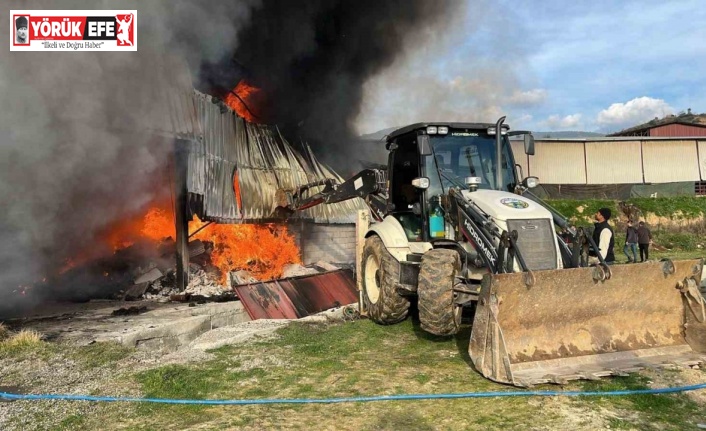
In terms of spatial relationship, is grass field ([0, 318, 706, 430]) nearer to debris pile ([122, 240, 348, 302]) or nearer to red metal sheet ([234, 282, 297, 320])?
Answer: red metal sheet ([234, 282, 297, 320])

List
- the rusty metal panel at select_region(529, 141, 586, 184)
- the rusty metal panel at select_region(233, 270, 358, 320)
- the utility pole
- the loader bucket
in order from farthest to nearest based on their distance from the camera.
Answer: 1. the rusty metal panel at select_region(529, 141, 586, 184)
2. the utility pole
3. the rusty metal panel at select_region(233, 270, 358, 320)
4. the loader bucket

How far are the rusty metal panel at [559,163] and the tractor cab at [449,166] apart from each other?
23.9 metres

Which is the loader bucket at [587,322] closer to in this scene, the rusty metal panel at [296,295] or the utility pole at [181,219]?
the rusty metal panel at [296,295]

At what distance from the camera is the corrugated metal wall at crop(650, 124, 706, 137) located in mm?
37781

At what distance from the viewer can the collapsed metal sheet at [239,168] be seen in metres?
10.5

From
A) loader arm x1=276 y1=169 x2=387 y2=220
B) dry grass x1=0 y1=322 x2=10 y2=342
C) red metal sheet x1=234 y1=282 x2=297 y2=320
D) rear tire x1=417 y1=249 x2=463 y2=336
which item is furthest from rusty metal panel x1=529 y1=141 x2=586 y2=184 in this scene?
dry grass x1=0 y1=322 x2=10 y2=342

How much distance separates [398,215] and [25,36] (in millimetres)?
6136

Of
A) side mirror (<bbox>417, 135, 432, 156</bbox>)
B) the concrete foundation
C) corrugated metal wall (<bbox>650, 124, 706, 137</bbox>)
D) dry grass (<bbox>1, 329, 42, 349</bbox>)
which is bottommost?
the concrete foundation

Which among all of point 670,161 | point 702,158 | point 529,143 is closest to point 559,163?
point 670,161

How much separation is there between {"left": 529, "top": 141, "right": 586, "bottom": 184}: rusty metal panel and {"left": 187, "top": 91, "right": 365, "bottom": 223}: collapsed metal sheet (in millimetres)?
19184

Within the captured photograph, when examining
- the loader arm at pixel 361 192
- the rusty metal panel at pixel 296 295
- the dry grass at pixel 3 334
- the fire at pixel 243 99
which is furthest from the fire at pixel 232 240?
the dry grass at pixel 3 334

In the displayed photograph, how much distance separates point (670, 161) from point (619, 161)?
3149 mm

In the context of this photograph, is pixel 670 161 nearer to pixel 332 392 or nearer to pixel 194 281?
pixel 194 281

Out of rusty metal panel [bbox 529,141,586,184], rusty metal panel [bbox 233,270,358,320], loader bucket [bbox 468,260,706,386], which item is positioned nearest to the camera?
loader bucket [bbox 468,260,706,386]
